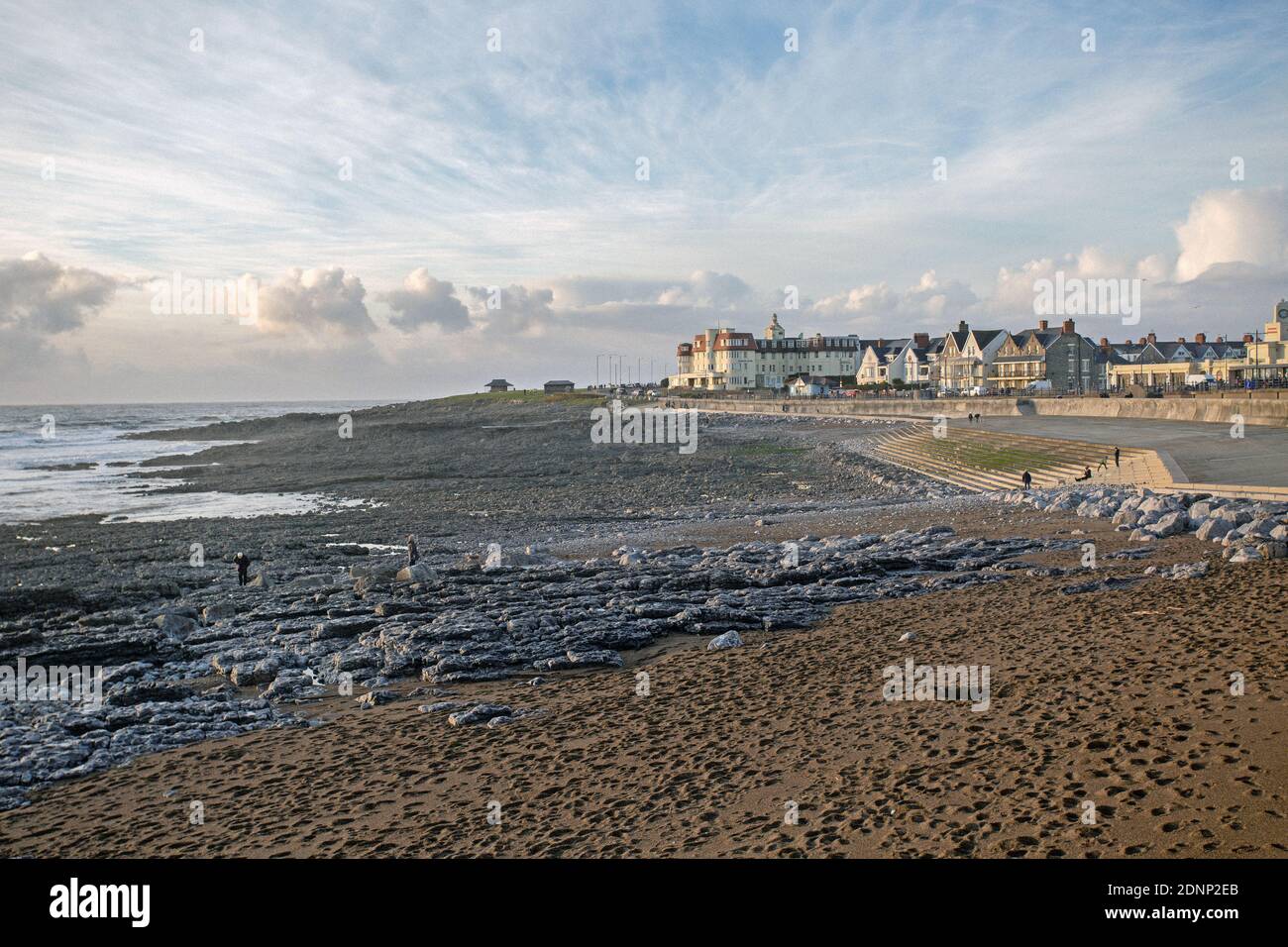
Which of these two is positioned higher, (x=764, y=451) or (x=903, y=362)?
(x=903, y=362)

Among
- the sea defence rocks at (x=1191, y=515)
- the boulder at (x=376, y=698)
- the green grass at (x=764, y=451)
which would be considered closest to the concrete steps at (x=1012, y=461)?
the sea defence rocks at (x=1191, y=515)

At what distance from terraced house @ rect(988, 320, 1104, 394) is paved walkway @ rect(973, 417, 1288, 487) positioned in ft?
179

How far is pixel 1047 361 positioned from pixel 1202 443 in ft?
251

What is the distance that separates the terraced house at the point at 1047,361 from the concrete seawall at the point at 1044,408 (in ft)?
89.6

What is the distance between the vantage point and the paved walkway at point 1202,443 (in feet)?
78.2

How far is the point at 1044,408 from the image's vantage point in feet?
210

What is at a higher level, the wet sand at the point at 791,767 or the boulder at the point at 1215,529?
the boulder at the point at 1215,529

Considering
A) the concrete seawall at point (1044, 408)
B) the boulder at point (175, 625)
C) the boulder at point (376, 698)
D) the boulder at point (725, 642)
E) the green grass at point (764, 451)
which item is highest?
the concrete seawall at point (1044, 408)

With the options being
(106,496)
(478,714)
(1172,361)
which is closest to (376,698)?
(478,714)

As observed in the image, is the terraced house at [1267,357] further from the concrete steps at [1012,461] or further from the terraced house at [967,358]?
the concrete steps at [1012,461]

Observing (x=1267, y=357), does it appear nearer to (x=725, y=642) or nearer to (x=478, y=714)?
(x=725, y=642)
